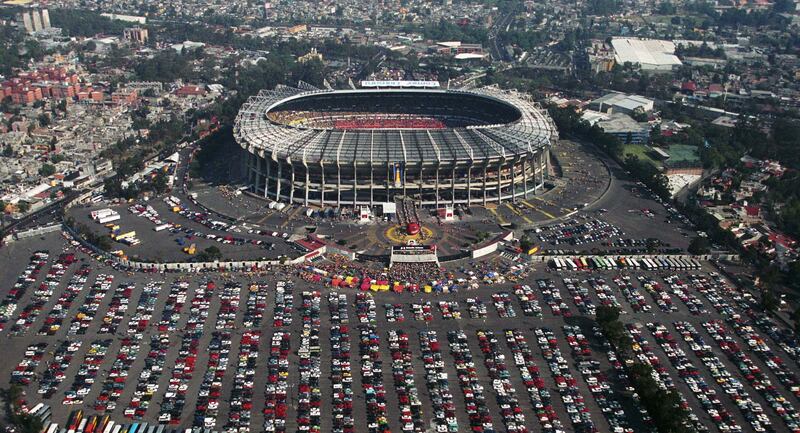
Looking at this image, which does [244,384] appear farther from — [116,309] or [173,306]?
[116,309]

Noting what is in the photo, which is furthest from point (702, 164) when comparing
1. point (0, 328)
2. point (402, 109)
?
point (0, 328)

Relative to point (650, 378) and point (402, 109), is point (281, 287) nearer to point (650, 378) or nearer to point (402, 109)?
point (650, 378)

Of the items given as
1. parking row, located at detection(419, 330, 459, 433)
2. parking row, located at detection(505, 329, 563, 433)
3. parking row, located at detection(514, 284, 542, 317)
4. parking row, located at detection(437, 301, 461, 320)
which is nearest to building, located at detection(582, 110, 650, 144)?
parking row, located at detection(514, 284, 542, 317)

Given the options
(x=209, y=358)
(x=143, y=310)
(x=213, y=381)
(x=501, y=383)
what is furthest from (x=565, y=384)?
(x=143, y=310)

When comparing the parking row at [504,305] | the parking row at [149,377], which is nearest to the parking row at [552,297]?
the parking row at [504,305]

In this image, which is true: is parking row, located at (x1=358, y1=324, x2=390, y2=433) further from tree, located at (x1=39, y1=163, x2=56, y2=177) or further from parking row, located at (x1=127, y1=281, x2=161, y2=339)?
tree, located at (x1=39, y1=163, x2=56, y2=177)
